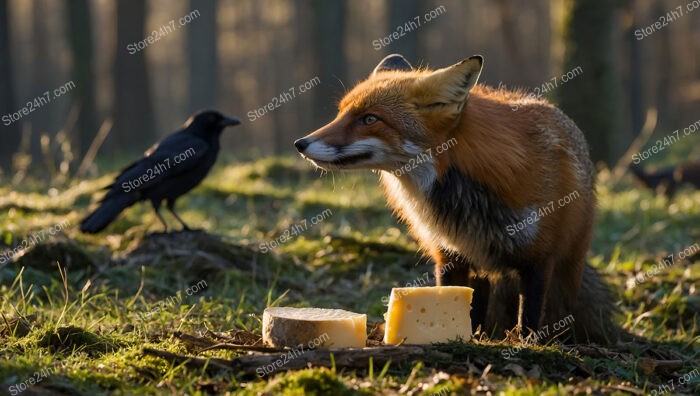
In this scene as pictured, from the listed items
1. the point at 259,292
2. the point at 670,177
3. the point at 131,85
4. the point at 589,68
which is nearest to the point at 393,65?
the point at 259,292

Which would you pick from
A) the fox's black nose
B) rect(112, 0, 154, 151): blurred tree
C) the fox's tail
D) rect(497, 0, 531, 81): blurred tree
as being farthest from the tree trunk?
the fox's black nose

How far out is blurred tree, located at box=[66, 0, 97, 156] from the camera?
64.8ft

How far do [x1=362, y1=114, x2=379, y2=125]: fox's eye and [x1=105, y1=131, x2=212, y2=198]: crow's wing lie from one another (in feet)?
11.0

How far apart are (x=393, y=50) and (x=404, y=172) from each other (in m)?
17.2

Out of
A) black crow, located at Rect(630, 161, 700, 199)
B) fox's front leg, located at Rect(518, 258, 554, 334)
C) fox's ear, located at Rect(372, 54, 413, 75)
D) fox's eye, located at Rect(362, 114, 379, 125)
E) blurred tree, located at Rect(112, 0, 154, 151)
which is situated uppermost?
blurred tree, located at Rect(112, 0, 154, 151)

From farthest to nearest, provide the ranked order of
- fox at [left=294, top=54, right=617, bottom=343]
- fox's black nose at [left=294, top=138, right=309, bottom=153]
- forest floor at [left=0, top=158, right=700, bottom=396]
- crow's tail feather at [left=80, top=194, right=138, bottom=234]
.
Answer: crow's tail feather at [left=80, top=194, right=138, bottom=234]
fox at [left=294, top=54, right=617, bottom=343]
fox's black nose at [left=294, top=138, right=309, bottom=153]
forest floor at [left=0, top=158, right=700, bottom=396]

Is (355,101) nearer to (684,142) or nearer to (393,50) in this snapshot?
(393,50)

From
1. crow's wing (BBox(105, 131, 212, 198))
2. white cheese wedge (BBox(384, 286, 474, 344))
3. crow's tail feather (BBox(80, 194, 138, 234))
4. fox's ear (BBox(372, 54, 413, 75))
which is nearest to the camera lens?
white cheese wedge (BBox(384, 286, 474, 344))

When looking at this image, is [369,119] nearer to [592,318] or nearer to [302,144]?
[302,144]

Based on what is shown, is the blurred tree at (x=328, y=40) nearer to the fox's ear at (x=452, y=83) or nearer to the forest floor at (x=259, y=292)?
the forest floor at (x=259, y=292)

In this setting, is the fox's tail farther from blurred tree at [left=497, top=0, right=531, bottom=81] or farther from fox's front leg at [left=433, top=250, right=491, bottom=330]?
blurred tree at [left=497, top=0, right=531, bottom=81]

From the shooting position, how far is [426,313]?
14.8 ft

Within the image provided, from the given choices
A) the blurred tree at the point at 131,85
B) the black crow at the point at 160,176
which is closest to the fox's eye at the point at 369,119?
the black crow at the point at 160,176

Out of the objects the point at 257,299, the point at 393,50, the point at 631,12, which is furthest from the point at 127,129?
the point at 257,299
